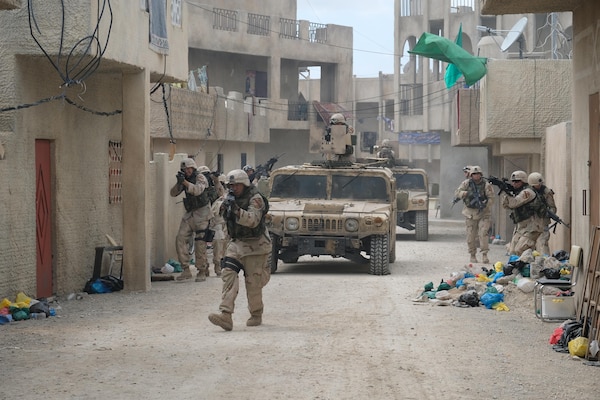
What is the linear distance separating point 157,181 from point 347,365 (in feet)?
33.8

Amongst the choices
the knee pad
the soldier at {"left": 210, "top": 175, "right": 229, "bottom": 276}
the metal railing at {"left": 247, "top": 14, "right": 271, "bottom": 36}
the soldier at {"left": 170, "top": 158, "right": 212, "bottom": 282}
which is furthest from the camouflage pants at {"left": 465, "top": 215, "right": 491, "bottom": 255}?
the metal railing at {"left": 247, "top": 14, "right": 271, "bottom": 36}

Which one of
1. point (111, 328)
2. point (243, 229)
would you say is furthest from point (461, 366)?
point (111, 328)

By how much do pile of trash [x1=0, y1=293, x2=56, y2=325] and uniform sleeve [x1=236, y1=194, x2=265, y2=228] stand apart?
2.57 meters

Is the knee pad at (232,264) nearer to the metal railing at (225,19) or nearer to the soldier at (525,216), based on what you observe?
the soldier at (525,216)

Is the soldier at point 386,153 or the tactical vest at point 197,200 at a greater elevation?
the soldier at point 386,153

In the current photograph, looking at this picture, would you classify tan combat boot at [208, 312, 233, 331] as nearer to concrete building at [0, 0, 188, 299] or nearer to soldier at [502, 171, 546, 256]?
concrete building at [0, 0, 188, 299]

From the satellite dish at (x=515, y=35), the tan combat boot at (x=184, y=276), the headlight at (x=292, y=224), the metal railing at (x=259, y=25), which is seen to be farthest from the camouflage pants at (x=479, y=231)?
the metal railing at (x=259, y=25)

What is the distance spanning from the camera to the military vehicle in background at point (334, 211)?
1569 centimetres

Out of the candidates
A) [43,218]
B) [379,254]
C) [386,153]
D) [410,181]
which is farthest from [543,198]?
[386,153]

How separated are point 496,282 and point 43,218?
5427 mm

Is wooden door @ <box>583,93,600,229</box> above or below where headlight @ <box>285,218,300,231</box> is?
above

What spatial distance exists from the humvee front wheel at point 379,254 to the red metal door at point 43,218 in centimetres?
489

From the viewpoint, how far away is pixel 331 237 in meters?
15.7

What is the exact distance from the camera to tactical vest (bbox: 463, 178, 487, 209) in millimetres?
18250
